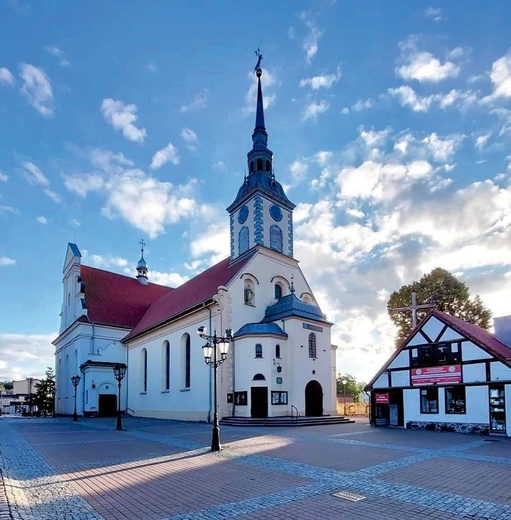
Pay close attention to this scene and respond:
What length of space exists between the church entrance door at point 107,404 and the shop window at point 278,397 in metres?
18.1

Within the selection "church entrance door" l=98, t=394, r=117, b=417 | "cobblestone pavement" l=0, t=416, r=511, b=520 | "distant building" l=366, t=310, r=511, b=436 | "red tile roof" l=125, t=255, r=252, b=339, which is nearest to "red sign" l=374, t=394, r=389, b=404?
"distant building" l=366, t=310, r=511, b=436

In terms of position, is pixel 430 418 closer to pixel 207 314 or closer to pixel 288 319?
pixel 288 319

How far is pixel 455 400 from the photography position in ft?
63.2

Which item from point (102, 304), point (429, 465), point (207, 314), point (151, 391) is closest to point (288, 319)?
point (207, 314)

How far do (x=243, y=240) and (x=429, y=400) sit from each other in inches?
693

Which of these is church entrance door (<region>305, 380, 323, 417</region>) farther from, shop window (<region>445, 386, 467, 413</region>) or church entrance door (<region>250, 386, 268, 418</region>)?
shop window (<region>445, 386, 467, 413</region>)

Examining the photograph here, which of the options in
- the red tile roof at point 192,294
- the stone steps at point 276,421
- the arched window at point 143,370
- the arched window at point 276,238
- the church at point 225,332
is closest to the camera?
the stone steps at point 276,421

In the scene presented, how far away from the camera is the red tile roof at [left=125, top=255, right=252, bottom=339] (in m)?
29.8

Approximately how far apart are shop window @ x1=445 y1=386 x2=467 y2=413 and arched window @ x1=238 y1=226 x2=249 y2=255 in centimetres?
1736

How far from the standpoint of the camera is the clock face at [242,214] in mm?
33344

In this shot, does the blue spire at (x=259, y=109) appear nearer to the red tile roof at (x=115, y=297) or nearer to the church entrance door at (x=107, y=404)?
the red tile roof at (x=115, y=297)

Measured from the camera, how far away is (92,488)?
8.29 meters

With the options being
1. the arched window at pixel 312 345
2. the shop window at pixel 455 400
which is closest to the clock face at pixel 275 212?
the arched window at pixel 312 345

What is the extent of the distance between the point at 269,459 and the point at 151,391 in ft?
80.8
